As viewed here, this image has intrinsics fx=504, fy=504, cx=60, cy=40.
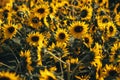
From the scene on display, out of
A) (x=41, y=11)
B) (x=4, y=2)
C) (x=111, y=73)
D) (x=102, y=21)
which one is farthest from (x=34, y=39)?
(x=4, y=2)

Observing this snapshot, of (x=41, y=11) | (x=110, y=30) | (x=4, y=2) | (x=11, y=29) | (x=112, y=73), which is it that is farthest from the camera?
(x=4, y=2)

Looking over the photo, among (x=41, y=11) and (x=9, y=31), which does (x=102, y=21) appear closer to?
(x=41, y=11)

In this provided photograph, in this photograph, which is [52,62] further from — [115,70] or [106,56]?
[115,70]

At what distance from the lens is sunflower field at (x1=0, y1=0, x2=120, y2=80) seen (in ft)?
15.9

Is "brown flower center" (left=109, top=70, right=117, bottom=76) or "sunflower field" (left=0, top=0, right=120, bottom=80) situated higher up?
"sunflower field" (left=0, top=0, right=120, bottom=80)

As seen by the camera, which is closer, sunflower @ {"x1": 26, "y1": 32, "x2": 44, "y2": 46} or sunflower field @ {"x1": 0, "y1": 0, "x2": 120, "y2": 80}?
sunflower field @ {"x1": 0, "y1": 0, "x2": 120, "y2": 80}

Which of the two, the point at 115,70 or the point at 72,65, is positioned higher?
the point at 72,65

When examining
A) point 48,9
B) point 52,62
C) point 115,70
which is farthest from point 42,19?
point 115,70

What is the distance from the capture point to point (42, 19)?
6637 millimetres

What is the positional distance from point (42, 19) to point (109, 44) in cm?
98

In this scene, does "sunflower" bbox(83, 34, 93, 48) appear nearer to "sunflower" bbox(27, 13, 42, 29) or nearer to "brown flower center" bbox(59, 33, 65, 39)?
"brown flower center" bbox(59, 33, 65, 39)

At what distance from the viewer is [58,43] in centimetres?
573

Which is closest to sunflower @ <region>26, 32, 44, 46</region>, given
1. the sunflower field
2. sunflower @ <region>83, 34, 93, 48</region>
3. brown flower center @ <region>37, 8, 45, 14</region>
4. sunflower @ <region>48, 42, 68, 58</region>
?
the sunflower field

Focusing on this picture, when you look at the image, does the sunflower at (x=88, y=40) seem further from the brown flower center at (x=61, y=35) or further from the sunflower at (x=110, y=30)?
the sunflower at (x=110, y=30)
